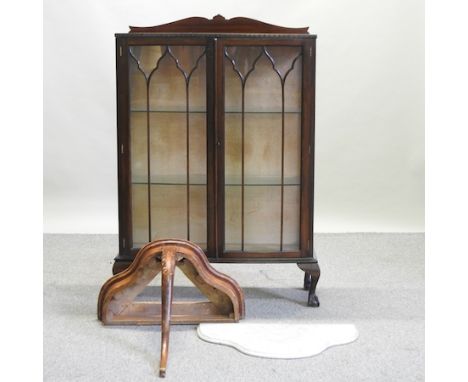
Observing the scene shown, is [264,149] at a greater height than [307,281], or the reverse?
[264,149]

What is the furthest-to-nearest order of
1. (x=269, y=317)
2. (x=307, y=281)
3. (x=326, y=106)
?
(x=326, y=106)
(x=307, y=281)
(x=269, y=317)

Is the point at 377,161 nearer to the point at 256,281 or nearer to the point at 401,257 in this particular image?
the point at 401,257

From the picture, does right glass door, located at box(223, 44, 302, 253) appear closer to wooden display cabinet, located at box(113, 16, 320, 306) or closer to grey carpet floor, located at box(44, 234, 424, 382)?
wooden display cabinet, located at box(113, 16, 320, 306)

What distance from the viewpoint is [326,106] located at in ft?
15.1

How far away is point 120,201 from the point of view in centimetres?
325

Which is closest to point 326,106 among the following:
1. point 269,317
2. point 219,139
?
point 219,139

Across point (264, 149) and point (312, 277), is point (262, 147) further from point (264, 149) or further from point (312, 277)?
point (312, 277)

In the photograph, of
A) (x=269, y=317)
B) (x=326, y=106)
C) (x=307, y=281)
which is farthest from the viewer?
(x=326, y=106)

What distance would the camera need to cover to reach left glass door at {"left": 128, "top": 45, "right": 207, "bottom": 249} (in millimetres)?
3186

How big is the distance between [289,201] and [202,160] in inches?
15.6

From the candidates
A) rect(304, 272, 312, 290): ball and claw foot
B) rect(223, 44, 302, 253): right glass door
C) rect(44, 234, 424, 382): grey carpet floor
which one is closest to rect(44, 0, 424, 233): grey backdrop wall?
rect(44, 234, 424, 382): grey carpet floor

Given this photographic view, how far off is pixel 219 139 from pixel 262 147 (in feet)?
0.60

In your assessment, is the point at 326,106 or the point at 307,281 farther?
the point at 326,106

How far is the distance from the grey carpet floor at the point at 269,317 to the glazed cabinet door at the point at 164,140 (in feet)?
1.24
